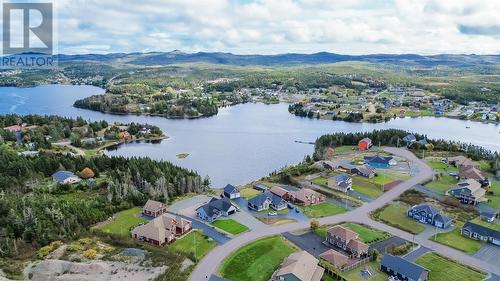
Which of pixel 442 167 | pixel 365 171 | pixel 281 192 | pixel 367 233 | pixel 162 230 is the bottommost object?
pixel 162 230

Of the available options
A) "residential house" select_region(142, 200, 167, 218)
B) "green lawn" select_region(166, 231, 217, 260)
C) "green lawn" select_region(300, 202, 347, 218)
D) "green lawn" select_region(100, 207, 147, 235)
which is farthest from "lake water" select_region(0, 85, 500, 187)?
"green lawn" select_region(166, 231, 217, 260)

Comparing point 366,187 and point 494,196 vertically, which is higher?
point 494,196

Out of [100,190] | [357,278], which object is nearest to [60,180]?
[100,190]

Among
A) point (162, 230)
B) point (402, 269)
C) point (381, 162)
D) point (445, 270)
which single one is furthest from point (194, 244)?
point (381, 162)

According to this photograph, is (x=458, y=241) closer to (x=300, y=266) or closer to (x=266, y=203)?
(x=300, y=266)

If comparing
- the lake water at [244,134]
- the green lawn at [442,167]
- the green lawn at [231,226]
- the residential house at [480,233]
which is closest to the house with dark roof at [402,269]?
the residential house at [480,233]

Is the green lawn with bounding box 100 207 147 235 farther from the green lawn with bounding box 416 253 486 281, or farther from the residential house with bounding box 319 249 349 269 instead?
the green lawn with bounding box 416 253 486 281

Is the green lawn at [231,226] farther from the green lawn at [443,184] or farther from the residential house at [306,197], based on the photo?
the green lawn at [443,184]
